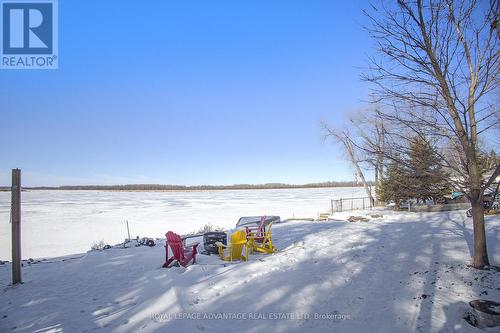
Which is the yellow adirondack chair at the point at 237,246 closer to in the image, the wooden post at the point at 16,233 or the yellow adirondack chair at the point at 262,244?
the yellow adirondack chair at the point at 262,244

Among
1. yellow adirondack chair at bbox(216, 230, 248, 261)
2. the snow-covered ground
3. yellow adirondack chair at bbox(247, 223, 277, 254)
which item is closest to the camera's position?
the snow-covered ground

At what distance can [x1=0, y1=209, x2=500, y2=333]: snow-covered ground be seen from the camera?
4.93m

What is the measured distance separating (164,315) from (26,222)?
69.1 ft

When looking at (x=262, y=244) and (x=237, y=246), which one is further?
(x=262, y=244)

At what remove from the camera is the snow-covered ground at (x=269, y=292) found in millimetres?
4926

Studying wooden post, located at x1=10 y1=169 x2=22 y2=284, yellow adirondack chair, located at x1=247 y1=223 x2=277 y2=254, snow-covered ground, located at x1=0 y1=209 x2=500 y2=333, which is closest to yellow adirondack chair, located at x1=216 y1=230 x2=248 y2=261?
snow-covered ground, located at x1=0 y1=209 x2=500 y2=333

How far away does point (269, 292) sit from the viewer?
5984 mm

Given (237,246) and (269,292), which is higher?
(237,246)

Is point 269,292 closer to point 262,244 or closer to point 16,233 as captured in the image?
point 262,244

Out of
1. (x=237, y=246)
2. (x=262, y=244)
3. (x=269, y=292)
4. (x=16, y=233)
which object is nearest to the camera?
(x=269, y=292)

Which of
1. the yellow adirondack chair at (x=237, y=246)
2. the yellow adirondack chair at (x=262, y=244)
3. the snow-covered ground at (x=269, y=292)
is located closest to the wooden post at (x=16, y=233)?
the snow-covered ground at (x=269, y=292)

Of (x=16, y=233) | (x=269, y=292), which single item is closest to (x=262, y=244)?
(x=269, y=292)

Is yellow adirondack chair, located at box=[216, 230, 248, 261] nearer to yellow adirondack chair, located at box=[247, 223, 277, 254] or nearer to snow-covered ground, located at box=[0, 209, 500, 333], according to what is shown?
snow-covered ground, located at box=[0, 209, 500, 333]

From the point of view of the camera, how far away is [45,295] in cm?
641
